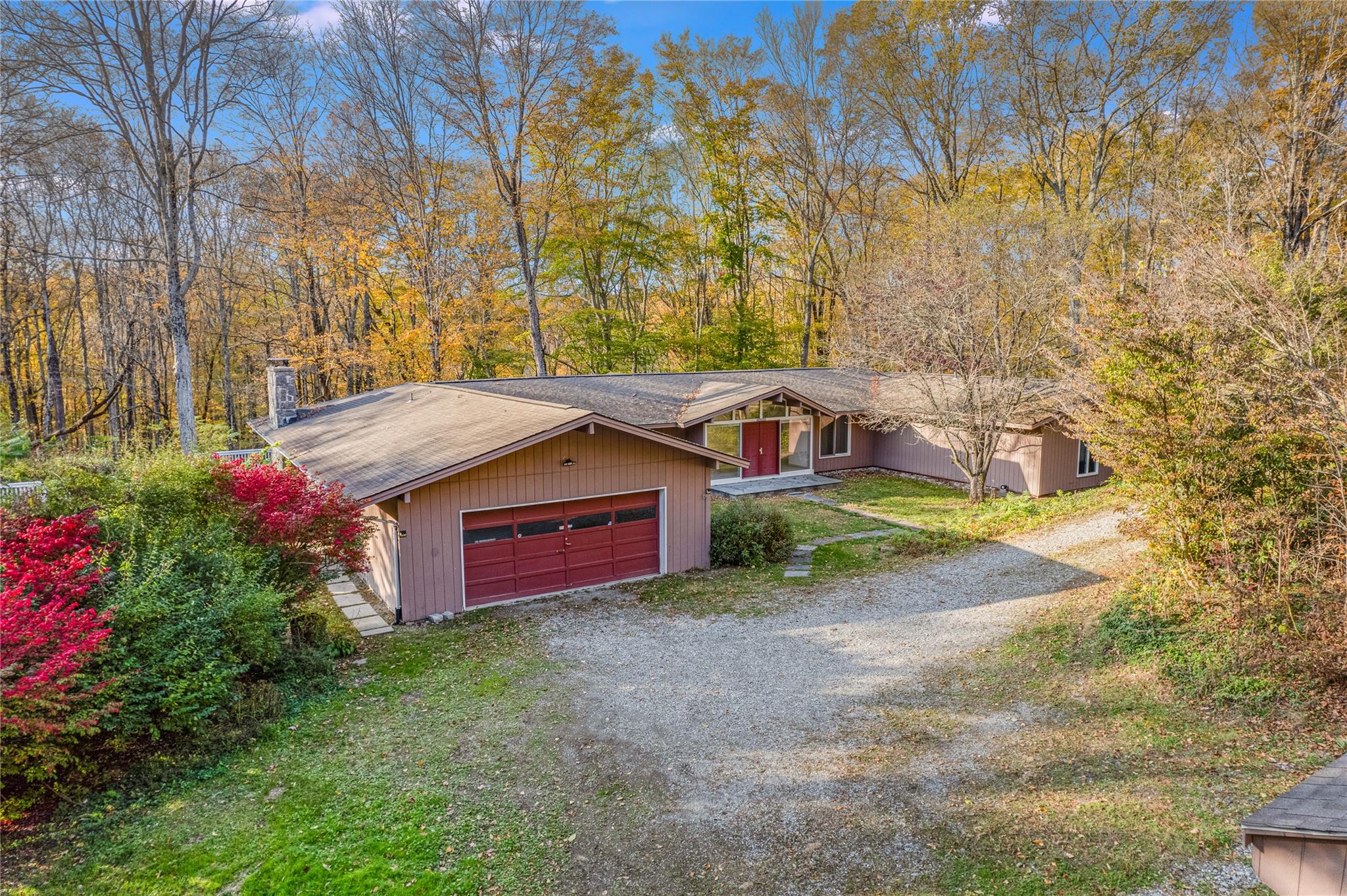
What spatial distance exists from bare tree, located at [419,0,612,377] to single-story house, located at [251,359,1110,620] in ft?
30.2

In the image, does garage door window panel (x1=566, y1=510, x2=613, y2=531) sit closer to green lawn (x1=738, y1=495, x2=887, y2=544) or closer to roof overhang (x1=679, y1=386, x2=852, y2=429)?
green lawn (x1=738, y1=495, x2=887, y2=544)

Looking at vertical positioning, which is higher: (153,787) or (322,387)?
(322,387)

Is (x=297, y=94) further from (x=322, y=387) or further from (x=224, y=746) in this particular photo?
(x=224, y=746)

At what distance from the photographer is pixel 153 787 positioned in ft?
21.4

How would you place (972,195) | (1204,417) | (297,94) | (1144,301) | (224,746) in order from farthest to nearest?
(972,195) → (297,94) → (1144,301) → (1204,417) → (224,746)

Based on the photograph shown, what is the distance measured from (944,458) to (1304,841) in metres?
19.4

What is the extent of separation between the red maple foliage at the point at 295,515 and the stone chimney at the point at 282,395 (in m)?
10.7

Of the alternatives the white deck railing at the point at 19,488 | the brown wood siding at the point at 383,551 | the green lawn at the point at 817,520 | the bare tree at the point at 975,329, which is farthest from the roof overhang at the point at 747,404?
the white deck railing at the point at 19,488

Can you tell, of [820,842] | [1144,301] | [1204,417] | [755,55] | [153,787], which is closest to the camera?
[820,842]

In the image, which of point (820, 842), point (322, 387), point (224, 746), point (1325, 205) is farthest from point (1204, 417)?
point (322, 387)

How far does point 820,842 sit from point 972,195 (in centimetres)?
2675

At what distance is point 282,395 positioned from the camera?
20.4 m

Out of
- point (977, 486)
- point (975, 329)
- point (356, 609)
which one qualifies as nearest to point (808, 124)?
point (975, 329)

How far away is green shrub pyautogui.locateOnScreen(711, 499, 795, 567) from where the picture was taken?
14.4 meters
